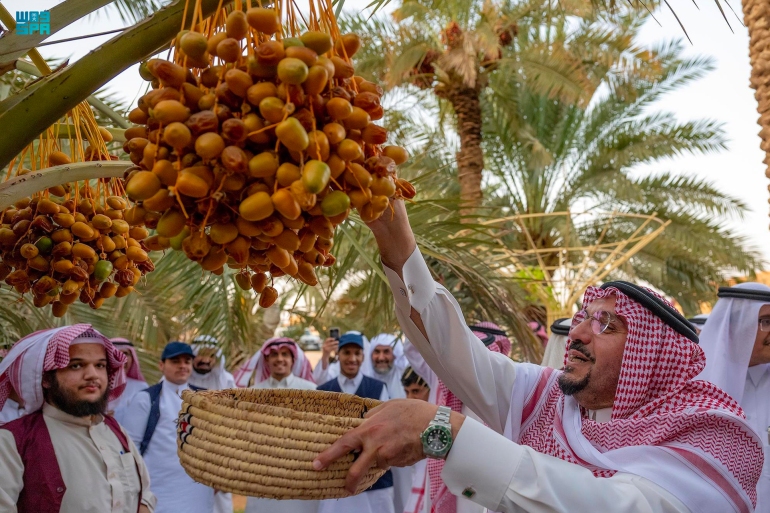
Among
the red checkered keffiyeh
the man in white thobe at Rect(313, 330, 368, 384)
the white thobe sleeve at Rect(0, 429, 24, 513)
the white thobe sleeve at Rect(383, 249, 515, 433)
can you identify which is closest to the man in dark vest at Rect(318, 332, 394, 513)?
the red checkered keffiyeh

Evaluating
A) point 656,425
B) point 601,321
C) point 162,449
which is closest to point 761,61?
point 601,321

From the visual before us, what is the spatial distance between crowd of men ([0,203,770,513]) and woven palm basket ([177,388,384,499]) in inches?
1.5

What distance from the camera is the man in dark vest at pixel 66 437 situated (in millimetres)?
3236

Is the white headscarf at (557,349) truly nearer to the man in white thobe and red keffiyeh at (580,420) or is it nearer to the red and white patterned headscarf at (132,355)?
Result: the man in white thobe and red keffiyeh at (580,420)

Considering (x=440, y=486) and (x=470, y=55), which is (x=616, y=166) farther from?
(x=440, y=486)

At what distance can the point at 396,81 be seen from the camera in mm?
11141

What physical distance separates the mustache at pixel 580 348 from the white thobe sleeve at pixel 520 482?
640 mm

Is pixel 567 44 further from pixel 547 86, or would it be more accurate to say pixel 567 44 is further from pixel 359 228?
pixel 359 228

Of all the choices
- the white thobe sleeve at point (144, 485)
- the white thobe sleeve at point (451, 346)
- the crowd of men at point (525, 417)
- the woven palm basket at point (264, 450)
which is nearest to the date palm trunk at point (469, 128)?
the crowd of men at point (525, 417)

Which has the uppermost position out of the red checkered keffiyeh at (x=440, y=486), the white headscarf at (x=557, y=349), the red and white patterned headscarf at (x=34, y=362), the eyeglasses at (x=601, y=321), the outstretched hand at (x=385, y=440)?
the red and white patterned headscarf at (x=34, y=362)

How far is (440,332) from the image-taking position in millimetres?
2621

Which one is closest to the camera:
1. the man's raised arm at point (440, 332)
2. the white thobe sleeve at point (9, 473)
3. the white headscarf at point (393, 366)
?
the man's raised arm at point (440, 332)

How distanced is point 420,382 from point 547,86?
260 inches

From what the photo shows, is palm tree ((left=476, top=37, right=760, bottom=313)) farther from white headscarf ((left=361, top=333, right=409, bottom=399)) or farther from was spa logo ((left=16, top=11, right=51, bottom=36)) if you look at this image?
was spa logo ((left=16, top=11, right=51, bottom=36))
